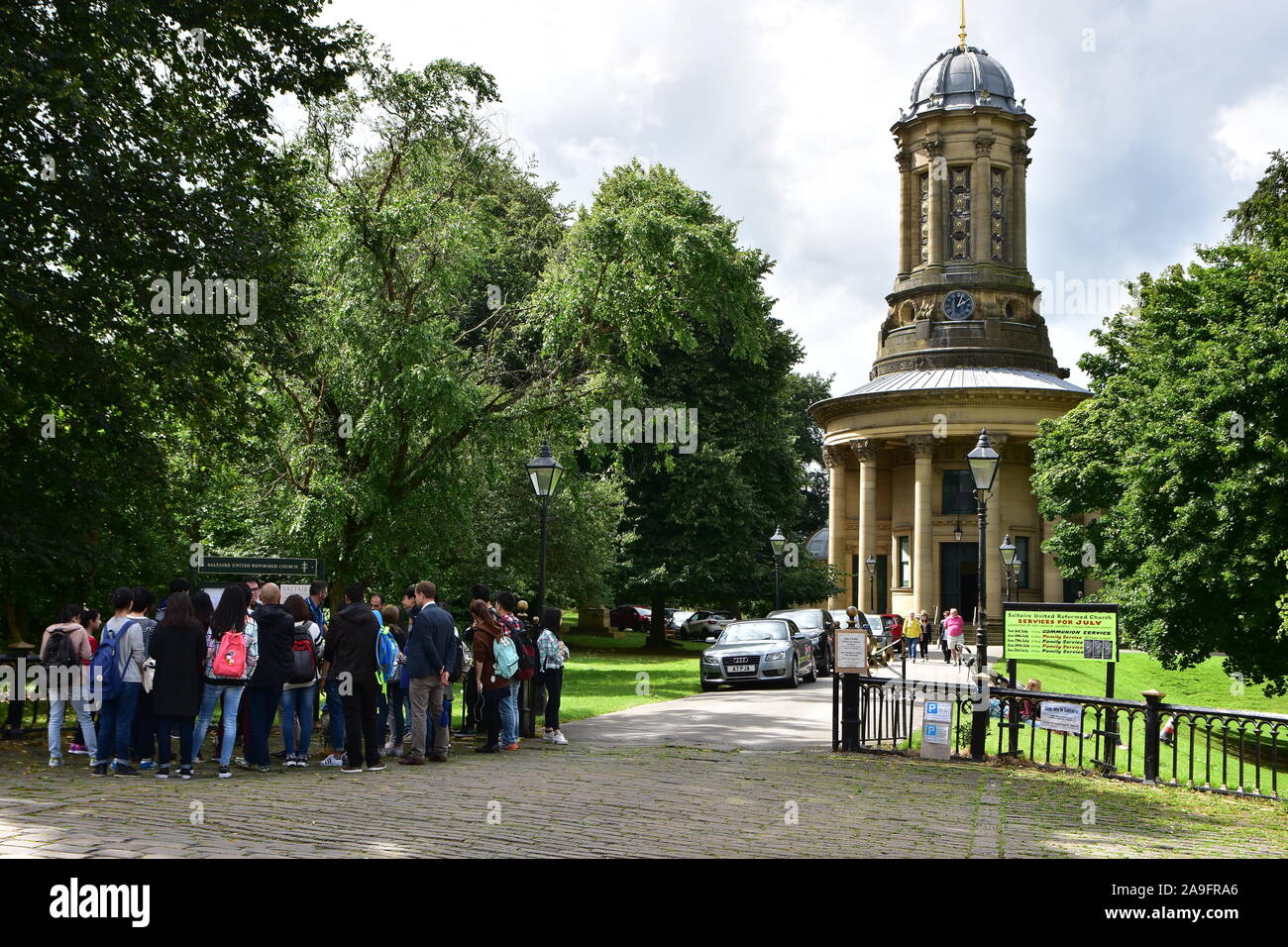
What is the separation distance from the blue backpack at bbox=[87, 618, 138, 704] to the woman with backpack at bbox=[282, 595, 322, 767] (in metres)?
1.66

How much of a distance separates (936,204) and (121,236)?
5549 centimetres

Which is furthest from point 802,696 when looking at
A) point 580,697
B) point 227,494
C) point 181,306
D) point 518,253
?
point 518,253

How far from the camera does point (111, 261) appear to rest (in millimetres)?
15578

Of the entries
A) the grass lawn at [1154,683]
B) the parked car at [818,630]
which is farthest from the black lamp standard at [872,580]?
the parked car at [818,630]

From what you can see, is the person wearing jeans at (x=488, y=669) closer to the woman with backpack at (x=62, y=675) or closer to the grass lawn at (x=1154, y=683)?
the woman with backpack at (x=62, y=675)

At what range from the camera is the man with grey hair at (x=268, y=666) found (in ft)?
41.6

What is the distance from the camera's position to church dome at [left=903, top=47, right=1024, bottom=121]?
65625mm

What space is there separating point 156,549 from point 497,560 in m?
14.4

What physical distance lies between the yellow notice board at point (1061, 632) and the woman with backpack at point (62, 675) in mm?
11630

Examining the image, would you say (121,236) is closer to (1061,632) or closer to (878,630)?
(1061,632)

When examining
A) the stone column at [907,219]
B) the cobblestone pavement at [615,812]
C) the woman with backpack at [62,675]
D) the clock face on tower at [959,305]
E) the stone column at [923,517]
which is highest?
the stone column at [907,219]

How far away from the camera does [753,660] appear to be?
2741 centimetres

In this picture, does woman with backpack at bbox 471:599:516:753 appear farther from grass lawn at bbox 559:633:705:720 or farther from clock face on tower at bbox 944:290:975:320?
clock face on tower at bbox 944:290:975:320
